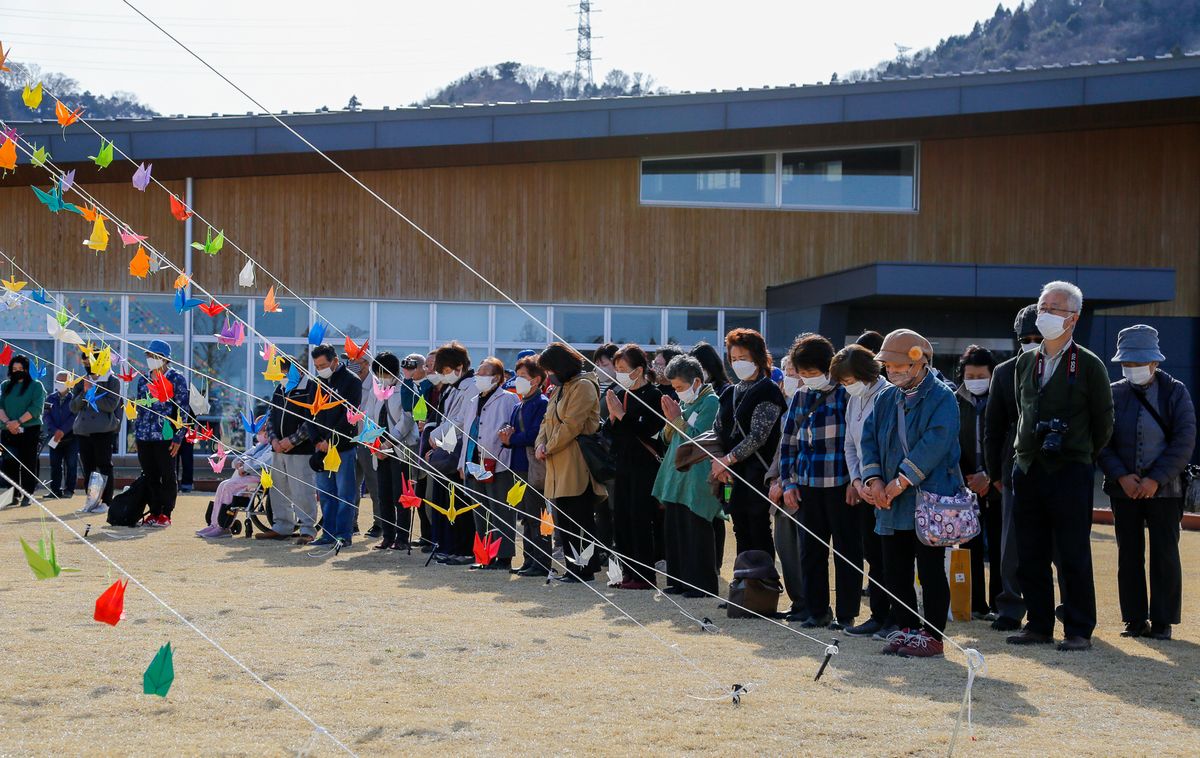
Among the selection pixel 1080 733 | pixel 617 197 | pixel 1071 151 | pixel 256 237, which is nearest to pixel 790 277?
pixel 617 197

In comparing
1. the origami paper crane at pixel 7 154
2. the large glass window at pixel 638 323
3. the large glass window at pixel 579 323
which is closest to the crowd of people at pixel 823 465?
the origami paper crane at pixel 7 154

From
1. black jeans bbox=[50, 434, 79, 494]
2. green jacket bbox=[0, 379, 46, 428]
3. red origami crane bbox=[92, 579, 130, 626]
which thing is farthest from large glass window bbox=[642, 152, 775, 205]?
red origami crane bbox=[92, 579, 130, 626]

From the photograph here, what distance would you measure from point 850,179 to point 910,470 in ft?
50.3

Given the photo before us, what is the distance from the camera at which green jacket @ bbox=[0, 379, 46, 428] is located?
49.2 ft

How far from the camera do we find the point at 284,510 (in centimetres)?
1209

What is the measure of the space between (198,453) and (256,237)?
3.75 meters

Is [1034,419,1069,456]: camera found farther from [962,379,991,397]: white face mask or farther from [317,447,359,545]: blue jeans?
[317,447,359,545]: blue jeans

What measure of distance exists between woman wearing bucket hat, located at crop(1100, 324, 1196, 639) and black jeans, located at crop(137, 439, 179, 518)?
9008 millimetres

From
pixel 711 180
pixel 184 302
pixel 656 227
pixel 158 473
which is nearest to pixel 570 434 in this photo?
pixel 184 302

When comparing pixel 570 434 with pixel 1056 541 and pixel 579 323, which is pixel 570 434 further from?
pixel 579 323

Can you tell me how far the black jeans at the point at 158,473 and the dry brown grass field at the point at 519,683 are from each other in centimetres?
423

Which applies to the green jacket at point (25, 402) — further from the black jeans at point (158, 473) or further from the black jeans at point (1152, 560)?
the black jeans at point (1152, 560)

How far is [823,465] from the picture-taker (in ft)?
23.3

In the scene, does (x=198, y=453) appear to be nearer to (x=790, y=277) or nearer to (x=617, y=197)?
(x=617, y=197)
